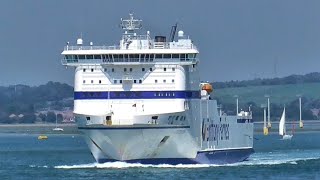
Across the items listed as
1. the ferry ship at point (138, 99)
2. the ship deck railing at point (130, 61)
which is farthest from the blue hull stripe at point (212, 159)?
the ship deck railing at point (130, 61)

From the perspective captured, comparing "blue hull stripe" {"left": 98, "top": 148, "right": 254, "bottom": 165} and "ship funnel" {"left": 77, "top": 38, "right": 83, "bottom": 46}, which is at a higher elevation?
"ship funnel" {"left": 77, "top": 38, "right": 83, "bottom": 46}

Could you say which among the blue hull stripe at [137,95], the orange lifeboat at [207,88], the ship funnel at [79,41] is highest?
the ship funnel at [79,41]

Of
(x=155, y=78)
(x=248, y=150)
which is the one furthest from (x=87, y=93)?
(x=248, y=150)

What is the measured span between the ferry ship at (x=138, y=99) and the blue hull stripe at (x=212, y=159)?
0.26 ft

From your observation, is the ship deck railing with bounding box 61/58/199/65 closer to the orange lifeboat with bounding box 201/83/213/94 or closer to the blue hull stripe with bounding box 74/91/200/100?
the blue hull stripe with bounding box 74/91/200/100

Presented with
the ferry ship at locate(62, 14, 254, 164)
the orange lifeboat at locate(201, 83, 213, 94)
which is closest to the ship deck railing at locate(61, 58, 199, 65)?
the ferry ship at locate(62, 14, 254, 164)

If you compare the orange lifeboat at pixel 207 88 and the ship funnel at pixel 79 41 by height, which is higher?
the ship funnel at pixel 79 41

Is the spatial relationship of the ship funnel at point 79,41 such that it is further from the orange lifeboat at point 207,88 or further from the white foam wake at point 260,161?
the orange lifeboat at point 207,88

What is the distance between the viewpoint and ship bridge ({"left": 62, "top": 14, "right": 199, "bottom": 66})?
7650 centimetres

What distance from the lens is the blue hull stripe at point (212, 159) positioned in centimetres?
7697

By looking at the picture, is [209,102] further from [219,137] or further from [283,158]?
[283,158]

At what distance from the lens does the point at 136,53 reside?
76375 millimetres

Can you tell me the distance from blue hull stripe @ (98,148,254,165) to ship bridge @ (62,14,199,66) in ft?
17.7

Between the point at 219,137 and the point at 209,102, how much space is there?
10.1 feet
